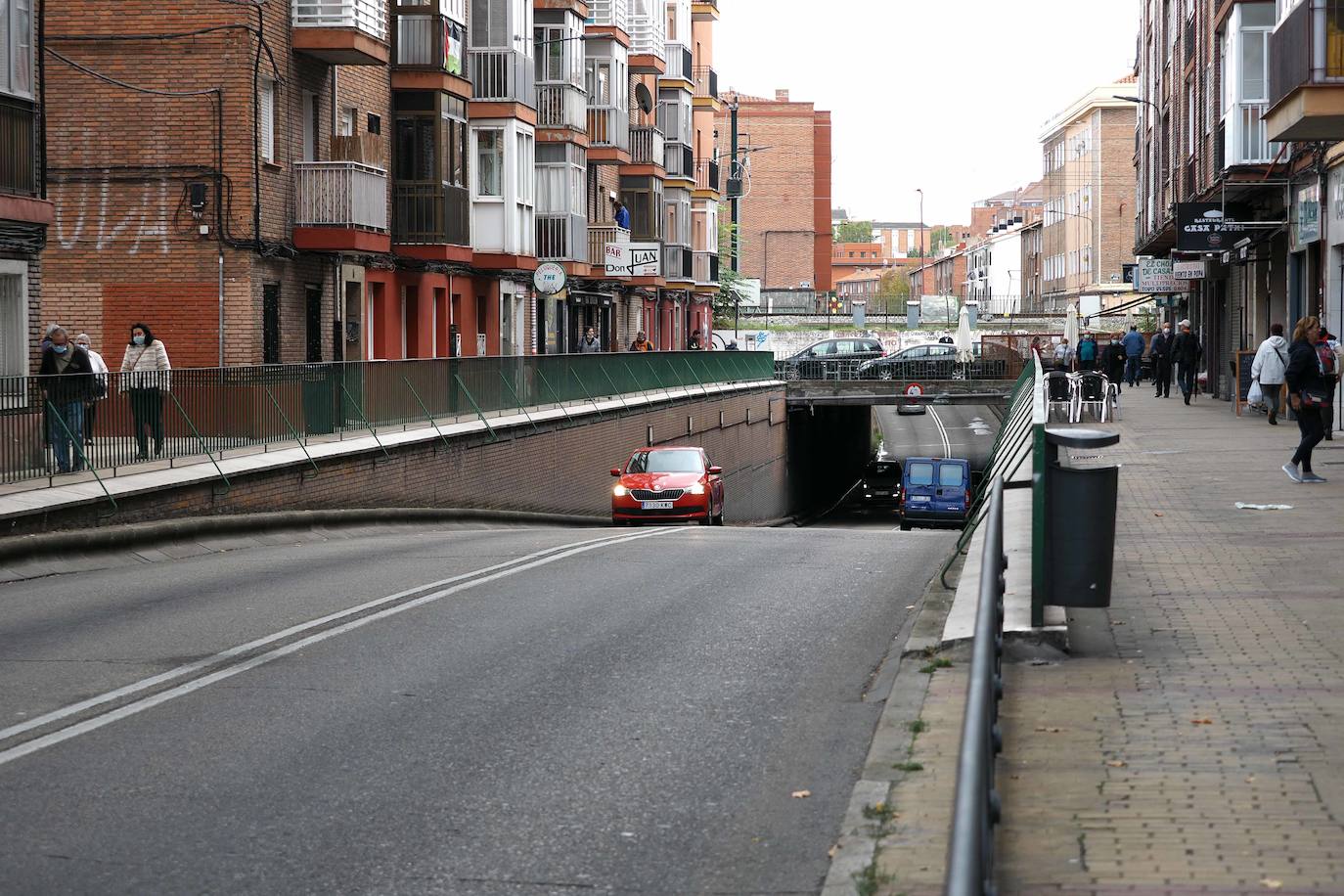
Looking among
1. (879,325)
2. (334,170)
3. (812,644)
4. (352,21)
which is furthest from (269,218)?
(879,325)

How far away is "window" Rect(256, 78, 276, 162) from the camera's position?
95.0ft

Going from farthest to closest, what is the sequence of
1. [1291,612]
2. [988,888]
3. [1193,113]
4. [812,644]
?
[1193,113] < [812,644] < [1291,612] < [988,888]

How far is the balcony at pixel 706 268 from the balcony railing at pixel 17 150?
47978 mm

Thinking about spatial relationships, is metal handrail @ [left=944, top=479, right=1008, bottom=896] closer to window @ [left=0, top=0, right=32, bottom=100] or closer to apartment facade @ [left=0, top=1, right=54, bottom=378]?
apartment facade @ [left=0, top=1, right=54, bottom=378]

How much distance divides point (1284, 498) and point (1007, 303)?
82.9 m

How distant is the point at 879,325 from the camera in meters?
96.0

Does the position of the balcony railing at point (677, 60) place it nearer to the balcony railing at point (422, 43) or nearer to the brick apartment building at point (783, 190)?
the balcony railing at point (422, 43)

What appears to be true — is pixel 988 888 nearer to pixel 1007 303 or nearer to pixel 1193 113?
pixel 1193 113

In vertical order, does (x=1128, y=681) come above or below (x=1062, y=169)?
below

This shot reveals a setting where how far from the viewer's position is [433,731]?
8312 mm

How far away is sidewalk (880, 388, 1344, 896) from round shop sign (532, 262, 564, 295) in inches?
952

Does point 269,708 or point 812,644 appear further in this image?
point 812,644

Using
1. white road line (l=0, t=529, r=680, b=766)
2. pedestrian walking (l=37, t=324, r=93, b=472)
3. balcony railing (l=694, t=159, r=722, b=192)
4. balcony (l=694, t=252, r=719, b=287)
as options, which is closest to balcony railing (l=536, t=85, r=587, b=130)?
balcony (l=694, t=252, r=719, b=287)

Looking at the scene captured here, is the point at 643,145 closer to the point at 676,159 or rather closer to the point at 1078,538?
the point at 676,159
